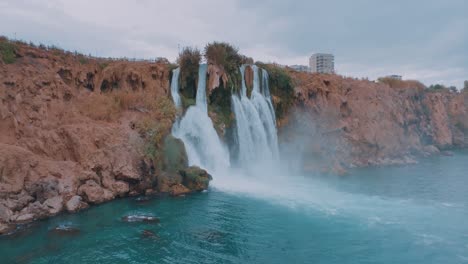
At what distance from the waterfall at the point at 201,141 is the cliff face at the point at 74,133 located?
1419mm

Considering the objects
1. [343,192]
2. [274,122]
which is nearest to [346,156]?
[274,122]

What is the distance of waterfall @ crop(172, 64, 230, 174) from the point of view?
23062mm

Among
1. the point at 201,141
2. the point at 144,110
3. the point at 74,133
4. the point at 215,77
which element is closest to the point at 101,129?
the point at 74,133

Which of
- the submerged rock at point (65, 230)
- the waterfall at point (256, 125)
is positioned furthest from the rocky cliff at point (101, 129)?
the submerged rock at point (65, 230)

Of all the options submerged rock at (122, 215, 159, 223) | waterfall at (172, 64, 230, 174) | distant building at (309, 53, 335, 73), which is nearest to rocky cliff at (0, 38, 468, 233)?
waterfall at (172, 64, 230, 174)

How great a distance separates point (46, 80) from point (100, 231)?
36.7 feet

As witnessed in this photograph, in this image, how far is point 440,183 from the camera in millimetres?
24750

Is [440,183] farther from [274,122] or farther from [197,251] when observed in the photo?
[197,251]

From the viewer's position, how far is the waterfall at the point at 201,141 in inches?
908

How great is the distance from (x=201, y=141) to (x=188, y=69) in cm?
573

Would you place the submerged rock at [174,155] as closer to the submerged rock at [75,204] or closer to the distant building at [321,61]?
the submerged rock at [75,204]

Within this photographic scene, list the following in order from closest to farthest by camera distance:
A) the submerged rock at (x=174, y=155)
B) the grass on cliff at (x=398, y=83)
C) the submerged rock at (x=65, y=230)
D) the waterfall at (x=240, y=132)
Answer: the submerged rock at (x=65, y=230)
the submerged rock at (x=174, y=155)
the waterfall at (x=240, y=132)
the grass on cliff at (x=398, y=83)

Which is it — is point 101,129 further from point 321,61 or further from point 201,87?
point 321,61

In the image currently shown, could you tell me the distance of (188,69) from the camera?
2566 cm
